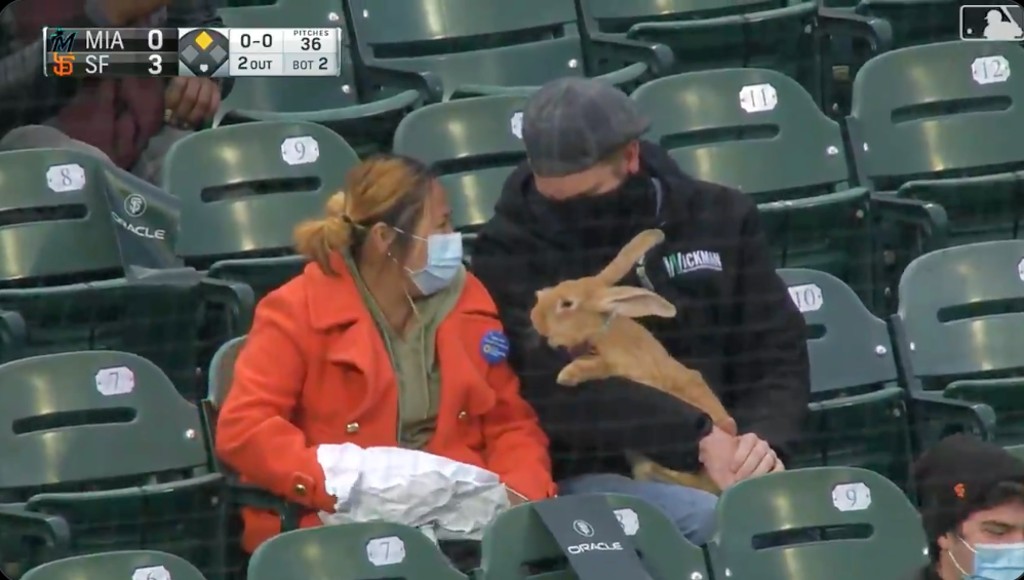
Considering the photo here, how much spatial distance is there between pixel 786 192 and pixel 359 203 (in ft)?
2.88

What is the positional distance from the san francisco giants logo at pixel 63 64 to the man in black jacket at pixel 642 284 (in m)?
0.82

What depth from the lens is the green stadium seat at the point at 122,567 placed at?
6.67 ft

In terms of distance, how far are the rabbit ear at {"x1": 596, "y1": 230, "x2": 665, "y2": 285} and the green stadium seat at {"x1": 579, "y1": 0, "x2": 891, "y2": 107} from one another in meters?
0.94

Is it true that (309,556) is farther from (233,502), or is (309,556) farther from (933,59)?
(933,59)

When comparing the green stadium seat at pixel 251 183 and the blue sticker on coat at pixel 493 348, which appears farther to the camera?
the green stadium seat at pixel 251 183

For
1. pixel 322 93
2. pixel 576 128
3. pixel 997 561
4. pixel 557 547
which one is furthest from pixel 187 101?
pixel 997 561

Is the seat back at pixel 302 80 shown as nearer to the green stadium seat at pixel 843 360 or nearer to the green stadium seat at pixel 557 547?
the green stadium seat at pixel 843 360

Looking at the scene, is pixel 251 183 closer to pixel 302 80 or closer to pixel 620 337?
pixel 302 80

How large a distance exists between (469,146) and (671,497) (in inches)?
30.2

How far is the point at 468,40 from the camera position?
3371mm

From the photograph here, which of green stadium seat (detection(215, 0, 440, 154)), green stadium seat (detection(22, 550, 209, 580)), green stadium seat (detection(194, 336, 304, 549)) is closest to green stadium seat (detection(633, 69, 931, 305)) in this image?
green stadium seat (detection(215, 0, 440, 154))

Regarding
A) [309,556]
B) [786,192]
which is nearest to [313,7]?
[786,192]

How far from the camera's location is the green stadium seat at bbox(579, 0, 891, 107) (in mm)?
3309

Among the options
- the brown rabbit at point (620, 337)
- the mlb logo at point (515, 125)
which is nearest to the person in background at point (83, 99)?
the mlb logo at point (515, 125)
